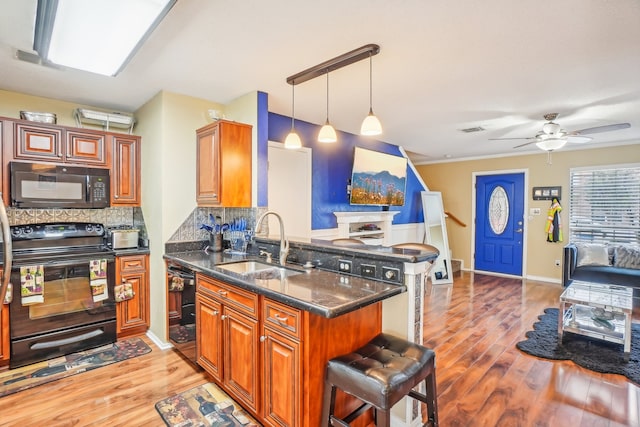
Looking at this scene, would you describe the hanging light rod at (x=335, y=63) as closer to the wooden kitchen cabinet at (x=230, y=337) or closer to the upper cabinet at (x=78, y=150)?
the wooden kitchen cabinet at (x=230, y=337)

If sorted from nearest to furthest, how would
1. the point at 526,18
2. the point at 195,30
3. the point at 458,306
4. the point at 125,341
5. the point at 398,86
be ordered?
the point at 526,18 → the point at 195,30 → the point at 398,86 → the point at 125,341 → the point at 458,306

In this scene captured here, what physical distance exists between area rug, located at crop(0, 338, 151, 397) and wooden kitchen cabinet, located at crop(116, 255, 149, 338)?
145mm

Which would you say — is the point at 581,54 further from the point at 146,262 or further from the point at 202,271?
the point at 146,262

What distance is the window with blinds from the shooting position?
5.23 m

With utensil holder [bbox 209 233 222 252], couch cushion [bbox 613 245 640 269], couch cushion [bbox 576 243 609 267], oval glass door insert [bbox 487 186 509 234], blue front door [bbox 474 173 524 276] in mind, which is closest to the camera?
utensil holder [bbox 209 233 222 252]

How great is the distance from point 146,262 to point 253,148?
1.64 m

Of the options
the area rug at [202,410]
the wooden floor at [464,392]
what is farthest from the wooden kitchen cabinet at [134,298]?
the area rug at [202,410]

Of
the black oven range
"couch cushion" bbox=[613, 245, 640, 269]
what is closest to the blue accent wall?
the black oven range

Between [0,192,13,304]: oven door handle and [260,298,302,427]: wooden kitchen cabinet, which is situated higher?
[0,192,13,304]: oven door handle

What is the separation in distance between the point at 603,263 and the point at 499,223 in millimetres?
1850

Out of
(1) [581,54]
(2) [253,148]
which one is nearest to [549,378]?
(1) [581,54]

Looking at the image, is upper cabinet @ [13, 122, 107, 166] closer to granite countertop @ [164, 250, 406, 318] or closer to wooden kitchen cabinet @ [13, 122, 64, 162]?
wooden kitchen cabinet @ [13, 122, 64, 162]

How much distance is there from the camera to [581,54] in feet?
7.66

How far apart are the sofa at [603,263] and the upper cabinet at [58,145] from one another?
667cm
